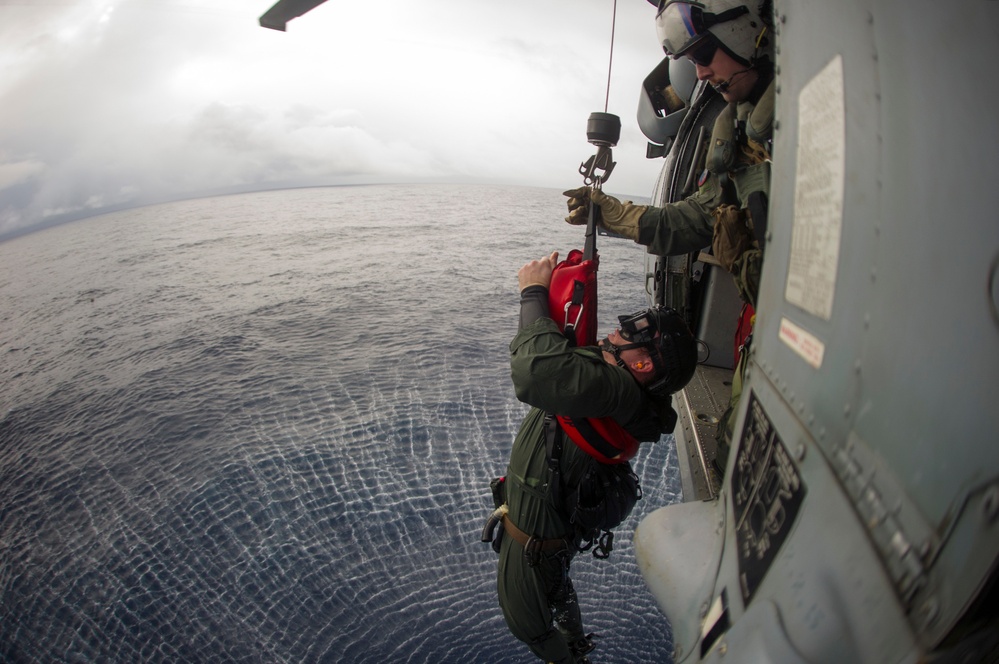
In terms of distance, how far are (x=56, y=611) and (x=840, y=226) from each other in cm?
466

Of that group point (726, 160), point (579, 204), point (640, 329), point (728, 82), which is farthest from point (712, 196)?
point (640, 329)

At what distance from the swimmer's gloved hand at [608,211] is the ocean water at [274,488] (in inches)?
99.5

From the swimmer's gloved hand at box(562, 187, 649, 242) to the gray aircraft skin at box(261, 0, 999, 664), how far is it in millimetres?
1167

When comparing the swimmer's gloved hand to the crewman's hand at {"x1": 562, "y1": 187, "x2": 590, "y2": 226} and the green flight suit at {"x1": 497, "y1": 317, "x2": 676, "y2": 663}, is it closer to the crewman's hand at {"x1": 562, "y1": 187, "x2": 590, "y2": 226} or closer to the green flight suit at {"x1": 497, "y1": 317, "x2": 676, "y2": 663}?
the crewman's hand at {"x1": 562, "y1": 187, "x2": 590, "y2": 226}

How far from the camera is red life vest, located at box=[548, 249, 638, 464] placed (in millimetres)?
2043

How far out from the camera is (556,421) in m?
2.20

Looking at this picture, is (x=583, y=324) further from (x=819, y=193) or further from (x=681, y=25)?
(x=681, y=25)

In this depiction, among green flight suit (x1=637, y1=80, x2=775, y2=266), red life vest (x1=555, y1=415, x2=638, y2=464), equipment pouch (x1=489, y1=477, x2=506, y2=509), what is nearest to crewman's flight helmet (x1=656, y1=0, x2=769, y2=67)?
green flight suit (x1=637, y1=80, x2=775, y2=266)

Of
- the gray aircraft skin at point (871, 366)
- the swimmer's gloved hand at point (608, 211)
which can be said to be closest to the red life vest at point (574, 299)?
the swimmer's gloved hand at point (608, 211)

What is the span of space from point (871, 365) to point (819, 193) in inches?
15.1

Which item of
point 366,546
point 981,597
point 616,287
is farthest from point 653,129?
point 616,287

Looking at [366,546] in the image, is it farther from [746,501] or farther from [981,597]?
[981,597]

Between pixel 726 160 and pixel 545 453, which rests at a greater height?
pixel 726 160

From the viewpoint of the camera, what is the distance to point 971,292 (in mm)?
625
